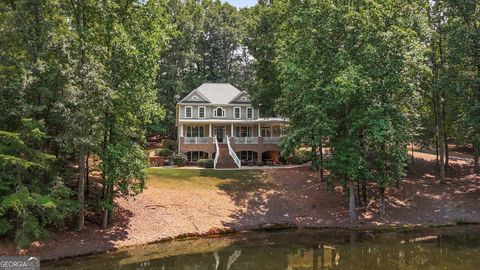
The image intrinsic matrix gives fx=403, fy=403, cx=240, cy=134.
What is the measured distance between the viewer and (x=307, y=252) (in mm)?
18750

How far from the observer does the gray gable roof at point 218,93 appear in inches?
1781

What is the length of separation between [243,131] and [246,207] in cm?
2069

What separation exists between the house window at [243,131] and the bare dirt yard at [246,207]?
43.4ft

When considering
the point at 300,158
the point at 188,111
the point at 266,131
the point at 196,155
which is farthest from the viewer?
the point at 266,131

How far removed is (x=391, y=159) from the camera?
25500 millimetres

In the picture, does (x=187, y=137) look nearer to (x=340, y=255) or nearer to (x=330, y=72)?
(x=330, y=72)

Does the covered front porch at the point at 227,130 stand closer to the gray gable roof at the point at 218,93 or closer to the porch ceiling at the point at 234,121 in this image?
the porch ceiling at the point at 234,121

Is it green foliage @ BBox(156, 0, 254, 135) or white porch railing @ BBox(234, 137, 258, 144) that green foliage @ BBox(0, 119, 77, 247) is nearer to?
white porch railing @ BBox(234, 137, 258, 144)

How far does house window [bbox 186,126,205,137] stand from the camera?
45.7 meters

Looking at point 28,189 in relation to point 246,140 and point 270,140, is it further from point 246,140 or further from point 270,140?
point 270,140

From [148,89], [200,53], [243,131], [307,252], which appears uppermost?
[200,53]

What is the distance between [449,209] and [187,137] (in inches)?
1006


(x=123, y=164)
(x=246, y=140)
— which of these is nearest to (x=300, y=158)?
(x=246, y=140)

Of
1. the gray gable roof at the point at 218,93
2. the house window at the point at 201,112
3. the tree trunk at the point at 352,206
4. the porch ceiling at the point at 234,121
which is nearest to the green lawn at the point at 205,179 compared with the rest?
the tree trunk at the point at 352,206
